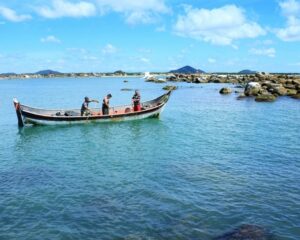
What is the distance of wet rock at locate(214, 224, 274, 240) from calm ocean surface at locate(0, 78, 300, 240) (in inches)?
15.2

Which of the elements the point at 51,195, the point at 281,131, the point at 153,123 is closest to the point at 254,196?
the point at 51,195

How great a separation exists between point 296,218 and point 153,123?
23644 millimetres

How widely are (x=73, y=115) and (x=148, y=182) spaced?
19.5 meters

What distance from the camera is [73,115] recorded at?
36.3 m

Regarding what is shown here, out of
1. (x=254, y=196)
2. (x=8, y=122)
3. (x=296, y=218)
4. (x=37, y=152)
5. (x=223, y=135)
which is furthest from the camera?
(x=8, y=122)

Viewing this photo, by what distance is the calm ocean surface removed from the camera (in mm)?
13773

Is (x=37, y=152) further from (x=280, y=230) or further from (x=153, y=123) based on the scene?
(x=280, y=230)

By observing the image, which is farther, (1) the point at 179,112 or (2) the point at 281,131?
(1) the point at 179,112

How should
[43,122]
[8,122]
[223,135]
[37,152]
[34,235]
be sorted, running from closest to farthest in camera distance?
1. [34,235]
2. [37,152]
3. [223,135]
4. [43,122]
5. [8,122]

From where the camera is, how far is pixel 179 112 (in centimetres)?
4669

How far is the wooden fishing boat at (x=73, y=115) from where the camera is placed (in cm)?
3475

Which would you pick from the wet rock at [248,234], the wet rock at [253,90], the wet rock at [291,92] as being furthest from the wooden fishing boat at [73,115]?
the wet rock at [291,92]

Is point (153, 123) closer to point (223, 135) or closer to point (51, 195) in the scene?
point (223, 135)

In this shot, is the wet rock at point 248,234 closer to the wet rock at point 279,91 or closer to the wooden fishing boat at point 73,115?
the wooden fishing boat at point 73,115
